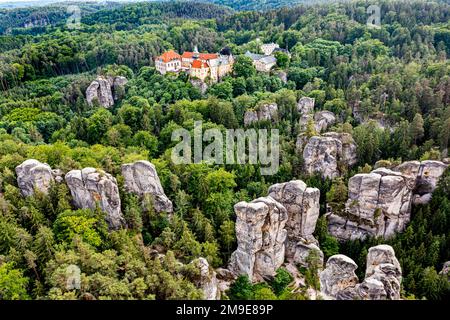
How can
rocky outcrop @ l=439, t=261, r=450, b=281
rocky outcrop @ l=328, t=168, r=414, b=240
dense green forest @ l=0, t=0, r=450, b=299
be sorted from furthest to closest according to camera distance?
rocky outcrop @ l=328, t=168, r=414, b=240
rocky outcrop @ l=439, t=261, r=450, b=281
dense green forest @ l=0, t=0, r=450, b=299

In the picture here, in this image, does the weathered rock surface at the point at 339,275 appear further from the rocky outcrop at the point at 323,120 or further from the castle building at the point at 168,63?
the castle building at the point at 168,63

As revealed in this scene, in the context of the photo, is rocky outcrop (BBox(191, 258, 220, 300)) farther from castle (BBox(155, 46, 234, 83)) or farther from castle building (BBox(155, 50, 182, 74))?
castle building (BBox(155, 50, 182, 74))

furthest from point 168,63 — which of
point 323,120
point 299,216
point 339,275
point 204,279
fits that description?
point 339,275

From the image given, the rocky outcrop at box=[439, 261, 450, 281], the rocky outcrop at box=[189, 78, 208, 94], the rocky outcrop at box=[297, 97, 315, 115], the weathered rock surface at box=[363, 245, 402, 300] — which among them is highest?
the rocky outcrop at box=[189, 78, 208, 94]

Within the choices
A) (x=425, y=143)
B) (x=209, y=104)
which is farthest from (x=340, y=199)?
(x=209, y=104)

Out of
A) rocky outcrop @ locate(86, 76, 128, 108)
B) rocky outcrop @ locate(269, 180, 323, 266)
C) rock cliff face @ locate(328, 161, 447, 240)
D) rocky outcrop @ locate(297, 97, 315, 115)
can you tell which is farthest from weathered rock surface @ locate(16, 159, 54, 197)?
rocky outcrop @ locate(297, 97, 315, 115)

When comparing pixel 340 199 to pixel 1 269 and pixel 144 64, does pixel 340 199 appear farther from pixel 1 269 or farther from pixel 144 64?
pixel 144 64
